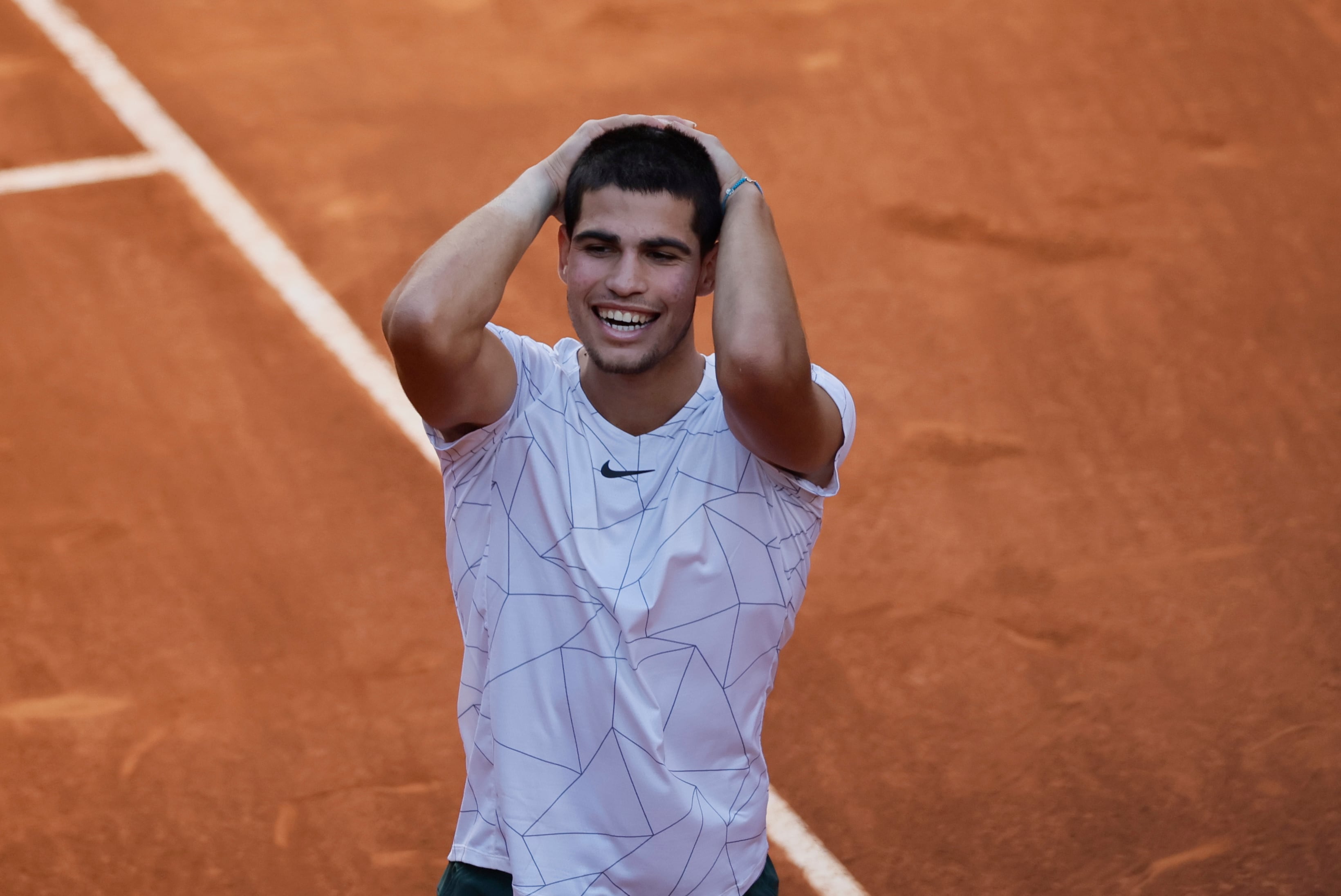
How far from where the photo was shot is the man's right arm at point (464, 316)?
2.38 m

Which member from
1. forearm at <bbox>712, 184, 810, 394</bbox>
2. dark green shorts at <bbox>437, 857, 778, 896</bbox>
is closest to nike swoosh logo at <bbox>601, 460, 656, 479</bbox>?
forearm at <bbox>712, 184, 810, 394</bbox>

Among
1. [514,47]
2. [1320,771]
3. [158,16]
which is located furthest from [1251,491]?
[158,16]

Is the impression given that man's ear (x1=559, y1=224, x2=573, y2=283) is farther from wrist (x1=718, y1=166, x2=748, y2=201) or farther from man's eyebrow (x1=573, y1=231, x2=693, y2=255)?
wrist (x1=718, y1=166, x2=748, y2=201)

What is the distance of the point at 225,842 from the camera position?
162 inches

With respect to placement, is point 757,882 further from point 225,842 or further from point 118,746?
point 118,746

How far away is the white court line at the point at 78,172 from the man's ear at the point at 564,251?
4449mm

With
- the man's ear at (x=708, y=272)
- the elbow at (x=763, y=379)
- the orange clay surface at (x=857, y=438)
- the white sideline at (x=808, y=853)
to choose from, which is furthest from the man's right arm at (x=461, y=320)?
the orange clay surface at (x=857, y=438)

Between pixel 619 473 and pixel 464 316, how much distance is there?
15.9 inches

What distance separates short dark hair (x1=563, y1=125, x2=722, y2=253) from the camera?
→ 2.59 meters

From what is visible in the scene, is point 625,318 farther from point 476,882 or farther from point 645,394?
Answer: point 476,882

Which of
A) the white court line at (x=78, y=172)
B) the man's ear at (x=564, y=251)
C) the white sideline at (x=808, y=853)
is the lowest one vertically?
the white sideline at (x=808, y=853)

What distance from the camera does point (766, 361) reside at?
2320 millimetres

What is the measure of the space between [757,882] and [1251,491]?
3.48 m

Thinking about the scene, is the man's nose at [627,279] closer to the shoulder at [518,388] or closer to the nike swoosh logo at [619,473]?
the shoulder at [518,388]
